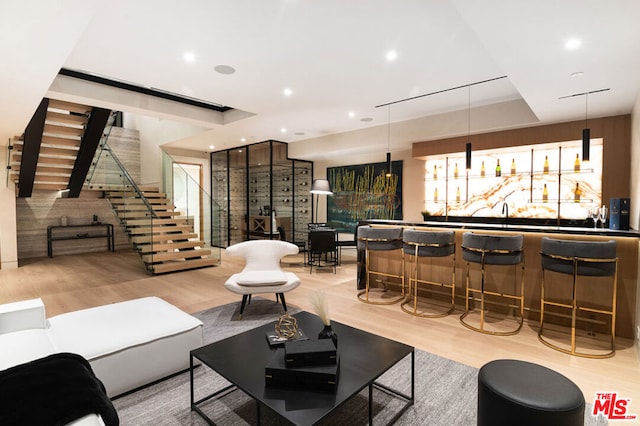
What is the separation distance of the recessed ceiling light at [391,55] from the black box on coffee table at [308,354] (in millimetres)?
2933

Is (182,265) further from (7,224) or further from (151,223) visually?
(7,224)

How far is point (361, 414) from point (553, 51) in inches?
126

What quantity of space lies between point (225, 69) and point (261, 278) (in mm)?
2455

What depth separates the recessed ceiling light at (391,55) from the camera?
3442 millimetres

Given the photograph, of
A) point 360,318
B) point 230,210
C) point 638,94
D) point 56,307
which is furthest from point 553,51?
point 230,210

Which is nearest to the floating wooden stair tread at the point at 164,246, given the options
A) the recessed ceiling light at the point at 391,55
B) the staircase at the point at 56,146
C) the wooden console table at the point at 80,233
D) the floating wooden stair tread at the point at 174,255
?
the floating wooden stair tread at the point at 174,255

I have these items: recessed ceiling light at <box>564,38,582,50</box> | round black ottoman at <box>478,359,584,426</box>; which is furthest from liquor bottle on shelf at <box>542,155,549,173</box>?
round black ottoman at <box>478,359,584,426</box>

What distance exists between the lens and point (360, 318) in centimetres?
388

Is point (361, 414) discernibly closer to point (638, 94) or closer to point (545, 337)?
point (545, 337)

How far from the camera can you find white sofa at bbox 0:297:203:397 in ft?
7.02

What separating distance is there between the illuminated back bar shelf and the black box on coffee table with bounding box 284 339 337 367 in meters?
3.78

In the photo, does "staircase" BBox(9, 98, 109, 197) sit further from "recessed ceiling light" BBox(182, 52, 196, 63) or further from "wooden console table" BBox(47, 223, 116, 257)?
"recessed ceiling light" BBox(182, 52, 196, 63)

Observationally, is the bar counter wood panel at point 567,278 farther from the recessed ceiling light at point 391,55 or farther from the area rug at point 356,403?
the recessed ceiling light at point 391,55

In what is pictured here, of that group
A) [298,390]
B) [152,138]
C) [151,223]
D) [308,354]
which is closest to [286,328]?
[308,354]
